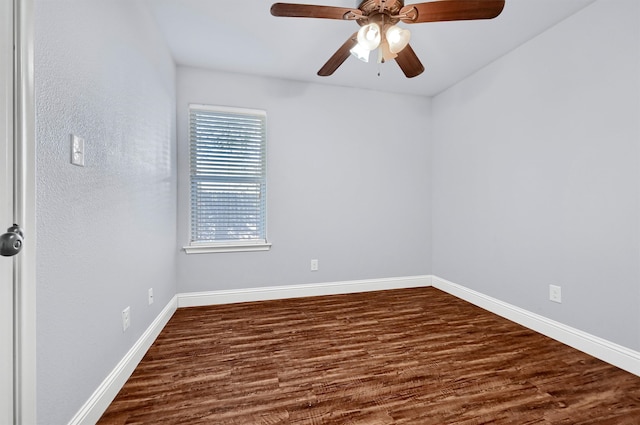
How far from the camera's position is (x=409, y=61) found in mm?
2006

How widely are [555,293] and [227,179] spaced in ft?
10.3

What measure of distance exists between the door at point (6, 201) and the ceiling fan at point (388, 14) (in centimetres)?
117

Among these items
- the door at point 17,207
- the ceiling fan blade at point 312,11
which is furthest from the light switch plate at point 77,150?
the ceiling fan blade at point 312,11

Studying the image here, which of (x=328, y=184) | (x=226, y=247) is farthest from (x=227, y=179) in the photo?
(x=328, y=184)

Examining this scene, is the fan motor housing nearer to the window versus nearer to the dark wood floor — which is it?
the window

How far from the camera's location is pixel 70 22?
3.67 ft

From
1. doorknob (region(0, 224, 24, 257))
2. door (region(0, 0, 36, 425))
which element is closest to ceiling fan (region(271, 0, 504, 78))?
door (region(0, 0, 36, 425))

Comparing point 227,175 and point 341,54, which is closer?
point 341,54

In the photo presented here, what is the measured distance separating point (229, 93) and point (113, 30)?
4.66ft

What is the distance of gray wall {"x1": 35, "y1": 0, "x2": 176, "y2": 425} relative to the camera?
99cm

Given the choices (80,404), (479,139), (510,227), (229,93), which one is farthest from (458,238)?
(80,404)

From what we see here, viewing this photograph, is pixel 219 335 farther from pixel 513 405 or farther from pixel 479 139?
pixel 479 139

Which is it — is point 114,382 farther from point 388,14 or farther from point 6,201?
point 388,14

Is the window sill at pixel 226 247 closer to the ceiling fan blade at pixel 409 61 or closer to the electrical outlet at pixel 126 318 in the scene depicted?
the electrical outlet at pixel 126 318
